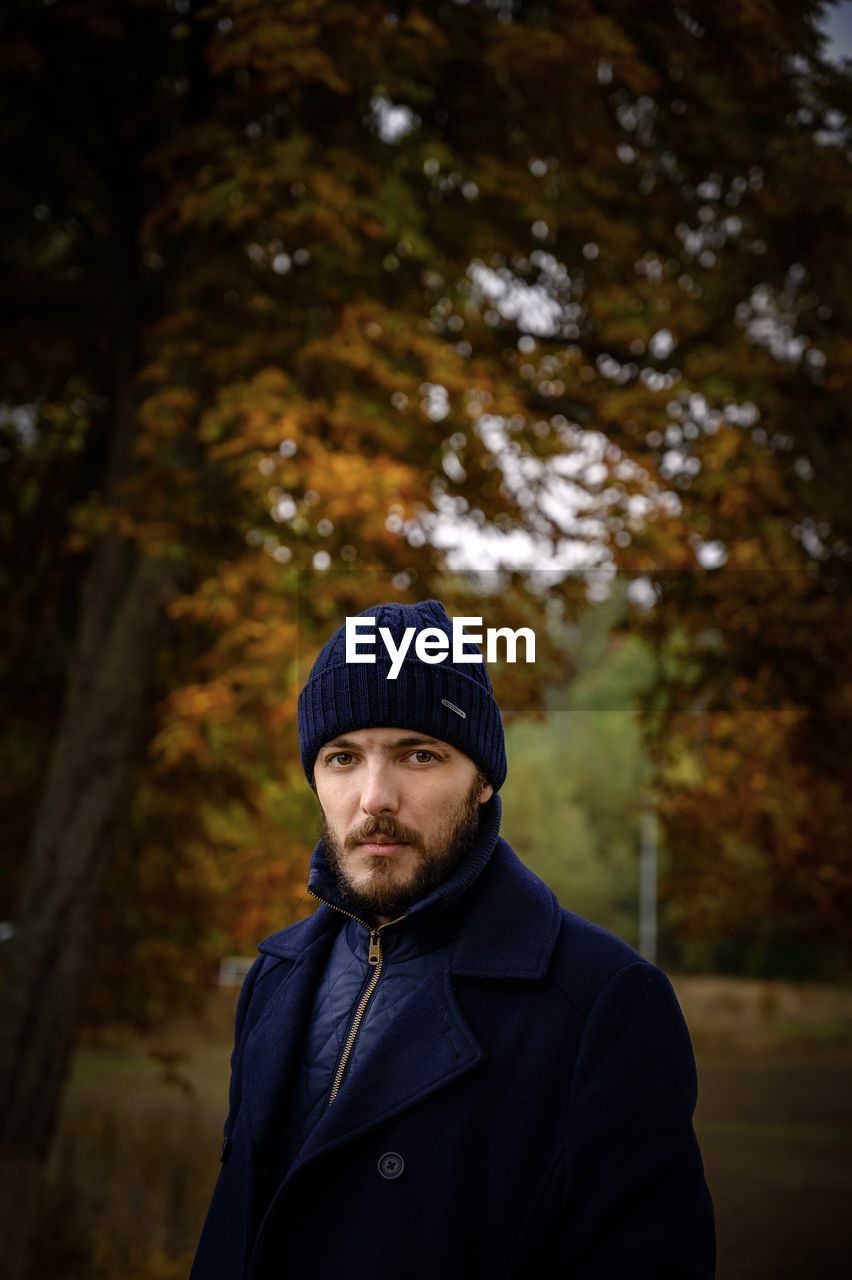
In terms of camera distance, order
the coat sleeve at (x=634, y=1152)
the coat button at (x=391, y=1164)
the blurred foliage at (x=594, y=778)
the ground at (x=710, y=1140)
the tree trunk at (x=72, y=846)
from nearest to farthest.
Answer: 1. the coat sleeve at (x=634, y=1152)
2. the coat button at (x=391, y=1164)
3. the blurred foliage at (x=594, y=778)
4. the tree trunk at (x=72, y=846)
5. the ground at (x=710, y=1140)

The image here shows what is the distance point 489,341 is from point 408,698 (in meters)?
4.59

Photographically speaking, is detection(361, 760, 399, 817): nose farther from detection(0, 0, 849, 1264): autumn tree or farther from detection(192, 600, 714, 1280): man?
detection(0, 0, 849, 1264): autumn tree

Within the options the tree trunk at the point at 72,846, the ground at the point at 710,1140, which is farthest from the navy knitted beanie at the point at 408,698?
the ground at the point at 710,1140

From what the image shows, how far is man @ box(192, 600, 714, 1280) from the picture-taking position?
1.64m

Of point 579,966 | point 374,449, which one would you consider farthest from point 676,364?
point 579,966

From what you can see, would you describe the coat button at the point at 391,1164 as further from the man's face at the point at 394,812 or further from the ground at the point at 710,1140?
the ground at the point at 710,1140

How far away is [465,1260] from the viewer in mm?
1686

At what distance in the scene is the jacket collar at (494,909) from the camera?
5.90ft

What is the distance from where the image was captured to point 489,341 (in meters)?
6.27

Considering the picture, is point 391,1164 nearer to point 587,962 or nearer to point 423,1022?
point 423,1022

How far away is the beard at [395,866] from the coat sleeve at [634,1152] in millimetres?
326

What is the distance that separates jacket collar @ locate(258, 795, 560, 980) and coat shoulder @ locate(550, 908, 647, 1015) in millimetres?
25

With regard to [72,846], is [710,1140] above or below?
below

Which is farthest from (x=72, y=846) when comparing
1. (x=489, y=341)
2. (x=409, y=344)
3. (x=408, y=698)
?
(x=408, y=698)
